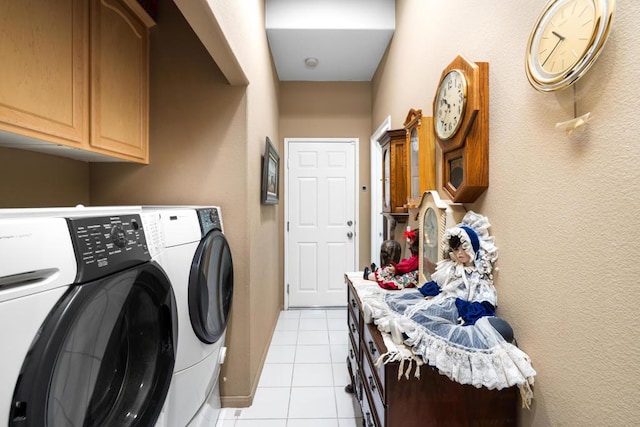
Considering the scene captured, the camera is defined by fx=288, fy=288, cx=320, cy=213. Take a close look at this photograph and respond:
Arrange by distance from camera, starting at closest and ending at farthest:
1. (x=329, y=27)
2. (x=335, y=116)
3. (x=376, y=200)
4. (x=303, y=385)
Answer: (x=303, y=385)
(x=329, y=27)
(x=376, y=200)
(x=335, y=116)

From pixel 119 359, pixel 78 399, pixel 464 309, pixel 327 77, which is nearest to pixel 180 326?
pixel 119 359

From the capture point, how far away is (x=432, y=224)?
1411 millimetres

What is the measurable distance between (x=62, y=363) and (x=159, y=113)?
155cm

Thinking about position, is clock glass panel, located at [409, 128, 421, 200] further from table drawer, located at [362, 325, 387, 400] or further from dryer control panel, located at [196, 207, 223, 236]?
dryer control panel, located at [196, 207, 223, 236]

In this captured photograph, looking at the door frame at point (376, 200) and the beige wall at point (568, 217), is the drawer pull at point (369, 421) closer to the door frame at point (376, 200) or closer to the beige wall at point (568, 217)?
the beige wall at point (568, 217)

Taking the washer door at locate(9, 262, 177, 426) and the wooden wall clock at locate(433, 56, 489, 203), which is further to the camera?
the wooden wall clock at locate(433, 56, 489, 203)

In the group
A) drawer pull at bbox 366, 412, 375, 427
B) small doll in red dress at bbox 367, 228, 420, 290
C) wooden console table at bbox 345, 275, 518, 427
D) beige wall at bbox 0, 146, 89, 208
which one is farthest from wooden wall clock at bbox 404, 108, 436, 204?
beige wall at bbox 0, 146, 89, 208

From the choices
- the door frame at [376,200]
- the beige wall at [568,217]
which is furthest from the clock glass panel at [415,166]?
the door frame at [376,200]

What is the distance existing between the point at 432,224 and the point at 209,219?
45.0 inches

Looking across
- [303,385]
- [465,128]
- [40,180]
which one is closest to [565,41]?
[465,128]

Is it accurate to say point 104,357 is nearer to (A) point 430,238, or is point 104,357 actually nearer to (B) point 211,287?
(B) point 211,287

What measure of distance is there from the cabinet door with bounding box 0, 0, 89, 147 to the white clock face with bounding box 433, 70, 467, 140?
1.60 metres

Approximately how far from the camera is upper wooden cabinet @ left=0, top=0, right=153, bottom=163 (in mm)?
975

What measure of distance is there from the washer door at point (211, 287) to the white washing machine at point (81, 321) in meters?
0.21
